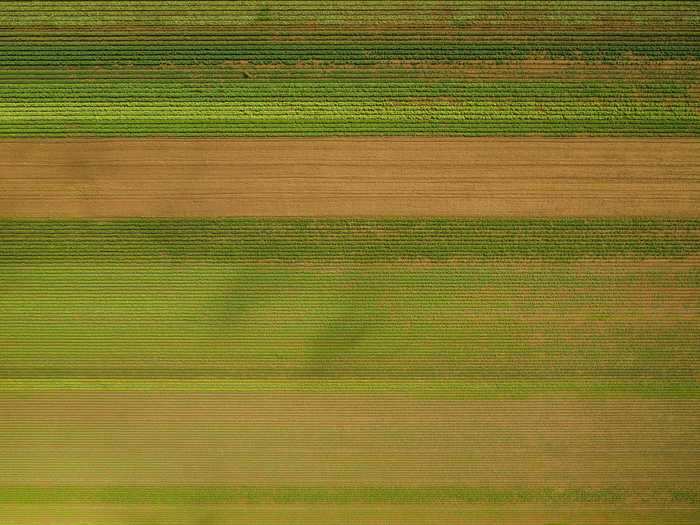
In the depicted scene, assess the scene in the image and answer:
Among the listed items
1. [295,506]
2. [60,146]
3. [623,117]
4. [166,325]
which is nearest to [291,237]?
[166,325]

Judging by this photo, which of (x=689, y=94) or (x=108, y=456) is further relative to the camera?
(x=108, y=456)

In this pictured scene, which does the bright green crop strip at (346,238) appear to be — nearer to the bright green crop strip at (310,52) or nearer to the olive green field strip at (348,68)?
the olive green field strip at (348,68)

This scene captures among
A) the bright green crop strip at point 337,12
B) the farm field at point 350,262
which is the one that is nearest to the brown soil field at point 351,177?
the farm field at point 350,262

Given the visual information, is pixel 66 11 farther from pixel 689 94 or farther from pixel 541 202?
pixel 689 94

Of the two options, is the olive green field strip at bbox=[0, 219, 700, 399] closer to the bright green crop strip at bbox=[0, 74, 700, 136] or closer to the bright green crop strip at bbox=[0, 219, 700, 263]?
the bright green crop strip at bbox=[0, 219, 700, 263]

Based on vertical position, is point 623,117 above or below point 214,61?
below

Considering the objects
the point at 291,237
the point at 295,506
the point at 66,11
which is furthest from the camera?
the point at 295,506
